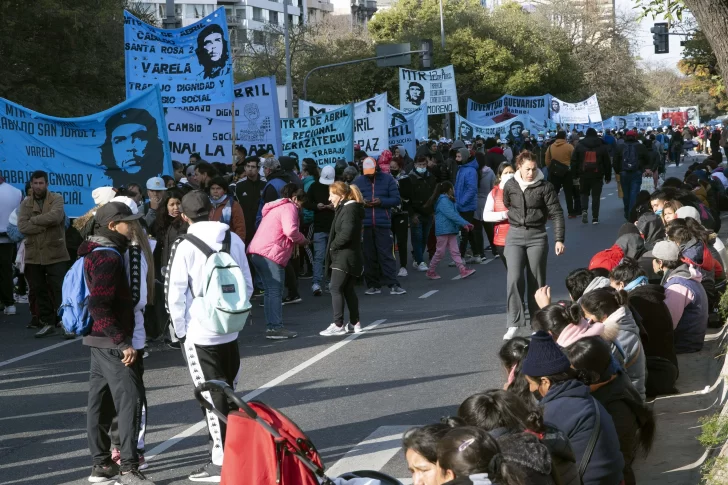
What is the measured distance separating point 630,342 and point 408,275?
980 cm

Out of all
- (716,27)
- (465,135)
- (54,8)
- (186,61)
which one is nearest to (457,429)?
(716,27)

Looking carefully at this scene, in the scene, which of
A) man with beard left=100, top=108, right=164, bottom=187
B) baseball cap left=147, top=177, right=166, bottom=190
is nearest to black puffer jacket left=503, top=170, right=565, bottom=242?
baseball cap left=147, top=177, right=166, bottom=190

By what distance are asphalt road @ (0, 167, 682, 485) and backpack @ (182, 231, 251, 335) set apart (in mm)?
1069

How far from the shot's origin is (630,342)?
7.72 meters

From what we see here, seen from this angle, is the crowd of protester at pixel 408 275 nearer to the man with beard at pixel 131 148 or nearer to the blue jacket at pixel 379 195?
the blue jacket at pixel 379 195

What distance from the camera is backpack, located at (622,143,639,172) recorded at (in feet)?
74.3

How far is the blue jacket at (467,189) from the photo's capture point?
1830 centimetres

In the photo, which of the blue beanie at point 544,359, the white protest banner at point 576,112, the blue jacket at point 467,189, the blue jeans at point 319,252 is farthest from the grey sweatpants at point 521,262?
the white protest banner at point 576,112

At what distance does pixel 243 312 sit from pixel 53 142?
7794 millimetres

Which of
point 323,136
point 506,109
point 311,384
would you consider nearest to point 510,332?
point 311,384

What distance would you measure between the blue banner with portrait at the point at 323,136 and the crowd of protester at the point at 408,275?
102cm

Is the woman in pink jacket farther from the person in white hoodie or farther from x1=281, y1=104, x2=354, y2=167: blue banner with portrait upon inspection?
x1=281, y1=104, x2=354, y2=167: blue banner with portrait

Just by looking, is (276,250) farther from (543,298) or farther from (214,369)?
(214,369)

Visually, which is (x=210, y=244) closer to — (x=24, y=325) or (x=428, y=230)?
(x=24, y=325)
